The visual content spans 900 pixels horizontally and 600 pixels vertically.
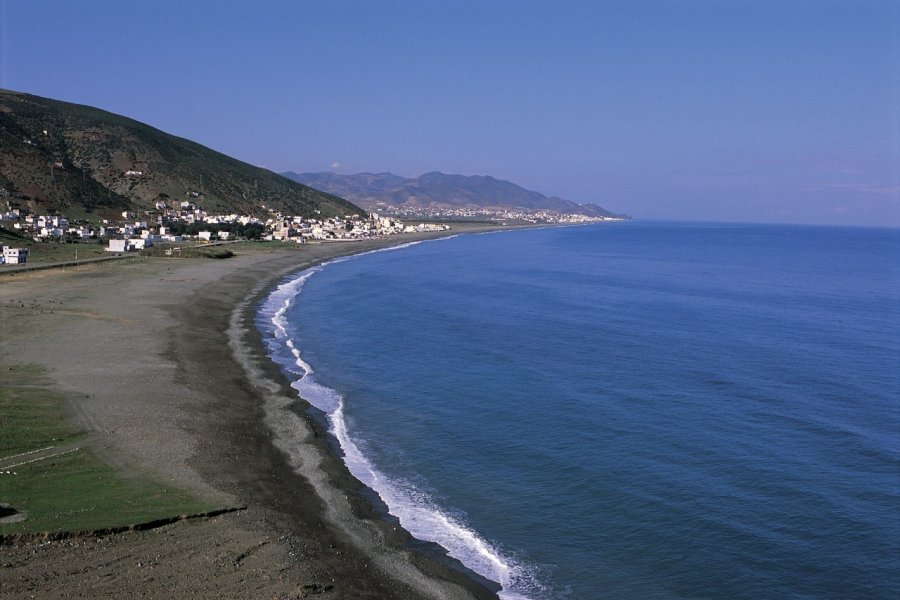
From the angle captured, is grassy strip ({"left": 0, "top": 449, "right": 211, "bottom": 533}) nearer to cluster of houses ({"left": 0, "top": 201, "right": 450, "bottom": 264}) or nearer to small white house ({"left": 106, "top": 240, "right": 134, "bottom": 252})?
cluster of houses ({"left": 0, "top": 201, "right": 450, "bottom": 264})

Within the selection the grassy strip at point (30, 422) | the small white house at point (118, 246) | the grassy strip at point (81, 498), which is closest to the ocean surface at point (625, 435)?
the grassy strip at point (81, 498)

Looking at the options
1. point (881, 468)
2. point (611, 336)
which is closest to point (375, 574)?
point (881, 468)

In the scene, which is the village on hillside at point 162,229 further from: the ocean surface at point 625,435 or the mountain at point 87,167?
the ocean surface at point 625,435

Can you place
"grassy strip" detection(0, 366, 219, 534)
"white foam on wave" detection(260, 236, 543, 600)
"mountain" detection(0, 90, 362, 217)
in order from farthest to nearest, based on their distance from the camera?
"mountain" detection(0, 90, 362, 217) → "white foam on wave" detection(260, 236, 543, 600) → "grassy strip" detection(0, 366, 219, 534)

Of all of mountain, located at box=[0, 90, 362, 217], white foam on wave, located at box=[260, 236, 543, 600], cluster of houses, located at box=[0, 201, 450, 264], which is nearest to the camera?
white foam on wave, located at box=[260, 236, 543, 600]

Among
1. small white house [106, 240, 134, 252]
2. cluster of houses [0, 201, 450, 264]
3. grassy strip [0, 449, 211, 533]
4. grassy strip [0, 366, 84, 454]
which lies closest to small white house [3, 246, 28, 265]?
cluster of houses [0, 201, 450, 264]

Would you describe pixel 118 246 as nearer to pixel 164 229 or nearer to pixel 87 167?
pixel 164 229

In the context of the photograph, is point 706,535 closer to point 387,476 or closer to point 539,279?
point 387,476
